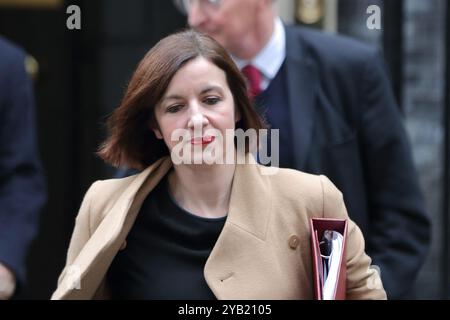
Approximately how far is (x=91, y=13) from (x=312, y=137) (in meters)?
2.93

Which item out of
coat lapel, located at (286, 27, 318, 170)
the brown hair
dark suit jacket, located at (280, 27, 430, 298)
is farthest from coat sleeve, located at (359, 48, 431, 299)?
the brown hair

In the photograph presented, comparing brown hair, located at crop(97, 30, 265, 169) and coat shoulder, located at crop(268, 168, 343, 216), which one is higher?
brown hair, located at crop(97, 30, 265, 169)

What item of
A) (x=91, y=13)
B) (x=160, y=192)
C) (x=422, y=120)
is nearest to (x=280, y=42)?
(x=160, y=192)

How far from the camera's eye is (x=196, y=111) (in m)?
2.63

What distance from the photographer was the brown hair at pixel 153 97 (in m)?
2.66

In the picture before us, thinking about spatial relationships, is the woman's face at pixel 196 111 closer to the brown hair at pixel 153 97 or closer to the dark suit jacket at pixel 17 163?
the brown hair at pixel 153 97

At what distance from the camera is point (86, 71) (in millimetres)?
6359

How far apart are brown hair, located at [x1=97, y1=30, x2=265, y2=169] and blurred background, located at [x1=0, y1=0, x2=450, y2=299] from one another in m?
2.55

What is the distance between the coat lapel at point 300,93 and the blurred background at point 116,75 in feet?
5.36

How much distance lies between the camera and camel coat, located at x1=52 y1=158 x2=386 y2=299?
269 centimetres

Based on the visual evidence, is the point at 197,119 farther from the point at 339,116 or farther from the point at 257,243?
the point at 339,116

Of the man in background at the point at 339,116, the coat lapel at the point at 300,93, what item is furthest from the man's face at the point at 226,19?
the coat lapel at the point at 300,93

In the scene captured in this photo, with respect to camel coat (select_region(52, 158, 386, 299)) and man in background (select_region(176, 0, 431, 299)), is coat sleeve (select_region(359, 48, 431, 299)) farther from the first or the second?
camel coat (select_region(52, 158, 386, 299))

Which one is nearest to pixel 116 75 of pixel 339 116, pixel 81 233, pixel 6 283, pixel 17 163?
pixel 17 163
